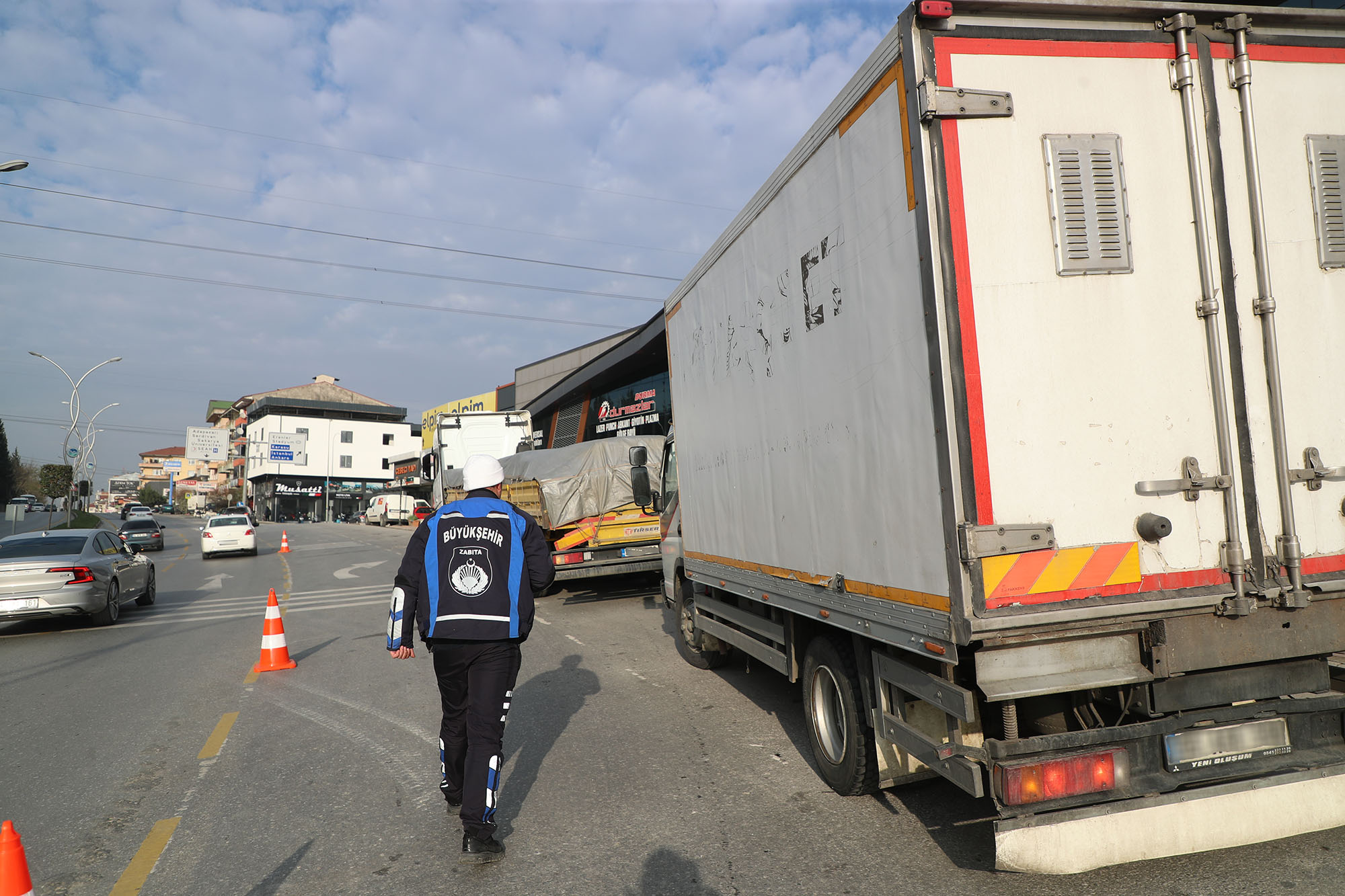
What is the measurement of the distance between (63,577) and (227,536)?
638 inches

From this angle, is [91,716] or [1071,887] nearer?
[1071,887]

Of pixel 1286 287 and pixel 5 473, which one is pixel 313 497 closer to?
pixel 5 473

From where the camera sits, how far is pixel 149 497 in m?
134

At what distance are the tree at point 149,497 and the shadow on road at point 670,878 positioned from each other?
147m

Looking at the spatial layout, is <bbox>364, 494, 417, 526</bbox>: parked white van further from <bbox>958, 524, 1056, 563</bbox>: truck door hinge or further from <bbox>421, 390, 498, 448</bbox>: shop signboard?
<bbox>958, 524, 1056, 563</bbox>: truck door hinge

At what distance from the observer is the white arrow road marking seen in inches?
755

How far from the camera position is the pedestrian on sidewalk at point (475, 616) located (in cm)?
393

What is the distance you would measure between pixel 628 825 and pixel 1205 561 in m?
2.96

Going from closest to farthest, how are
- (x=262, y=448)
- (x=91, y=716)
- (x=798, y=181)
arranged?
1. (x=798, y=181)
2. (x=91, y=716)
3. (x=262, y=448)

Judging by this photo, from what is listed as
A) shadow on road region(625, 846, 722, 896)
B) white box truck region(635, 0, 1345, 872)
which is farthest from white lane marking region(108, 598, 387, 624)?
white box truck region(635, 0, 1345, 872)

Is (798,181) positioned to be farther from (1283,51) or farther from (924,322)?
(1283,51)

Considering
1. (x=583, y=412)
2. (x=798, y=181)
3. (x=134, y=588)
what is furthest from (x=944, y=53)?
(x=583, y=412)

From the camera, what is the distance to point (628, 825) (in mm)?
4246

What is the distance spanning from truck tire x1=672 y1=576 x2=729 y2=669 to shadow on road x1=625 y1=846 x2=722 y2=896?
Result: 12.0ft
